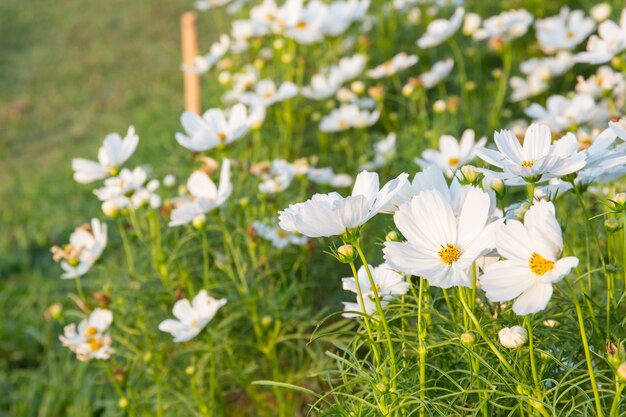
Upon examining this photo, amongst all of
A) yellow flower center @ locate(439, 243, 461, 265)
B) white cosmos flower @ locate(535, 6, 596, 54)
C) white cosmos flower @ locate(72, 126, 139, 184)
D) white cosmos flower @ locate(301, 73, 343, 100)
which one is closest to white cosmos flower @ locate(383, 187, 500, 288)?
yellow flower center @ locate(439, 243, 461, 265)

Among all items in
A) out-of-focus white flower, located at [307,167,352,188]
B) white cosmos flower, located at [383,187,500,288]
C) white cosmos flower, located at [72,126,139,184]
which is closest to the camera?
white cosmos flower, located at [383,187,500,288]

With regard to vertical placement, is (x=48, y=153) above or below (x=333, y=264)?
below

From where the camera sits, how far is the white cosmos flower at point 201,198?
67.0 inches

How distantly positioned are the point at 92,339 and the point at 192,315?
237mm

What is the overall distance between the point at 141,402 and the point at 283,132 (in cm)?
138

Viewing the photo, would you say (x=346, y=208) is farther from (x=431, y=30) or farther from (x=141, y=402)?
(x=431, y=30)

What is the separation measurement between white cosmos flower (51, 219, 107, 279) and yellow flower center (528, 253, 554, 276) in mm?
1164

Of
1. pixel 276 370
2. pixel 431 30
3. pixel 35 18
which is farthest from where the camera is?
pixel 35 18

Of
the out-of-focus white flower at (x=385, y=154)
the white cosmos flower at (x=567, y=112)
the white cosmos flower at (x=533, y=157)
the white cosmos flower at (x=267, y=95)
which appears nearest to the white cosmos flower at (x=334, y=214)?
the white cosmos flower at (x=533, y=157)

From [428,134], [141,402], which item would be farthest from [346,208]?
[428,134]

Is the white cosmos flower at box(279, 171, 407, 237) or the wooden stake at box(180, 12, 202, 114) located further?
the wooden stake at box(180, 12, 202, 114)

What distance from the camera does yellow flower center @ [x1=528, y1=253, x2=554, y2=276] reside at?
93 centimetres

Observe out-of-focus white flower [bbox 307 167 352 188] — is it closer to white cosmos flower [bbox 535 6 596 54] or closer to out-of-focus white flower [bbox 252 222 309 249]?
out-of-focus white flower [bbox 252 222 309 249]

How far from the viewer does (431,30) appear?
9.40ft
